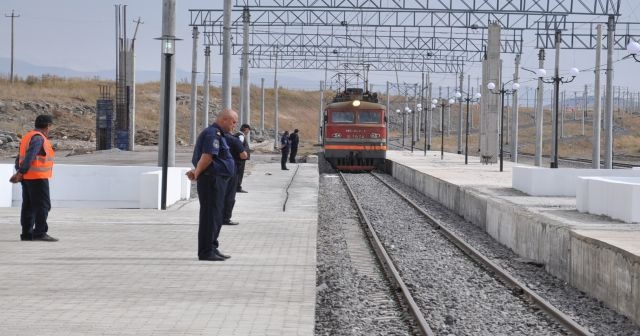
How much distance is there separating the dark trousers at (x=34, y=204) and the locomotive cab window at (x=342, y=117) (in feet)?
107

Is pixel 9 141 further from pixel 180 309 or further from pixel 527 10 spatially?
pixel 180 309

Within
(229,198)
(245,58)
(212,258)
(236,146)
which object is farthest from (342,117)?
(212,258)

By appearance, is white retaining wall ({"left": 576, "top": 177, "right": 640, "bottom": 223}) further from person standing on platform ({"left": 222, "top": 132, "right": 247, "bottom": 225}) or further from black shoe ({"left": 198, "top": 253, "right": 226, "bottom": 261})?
black shoe ({"left": 198, "top": 253, "right": 226, "bottom": 261})

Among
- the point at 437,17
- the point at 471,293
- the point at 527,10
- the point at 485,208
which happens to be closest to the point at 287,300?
the point at 471,293

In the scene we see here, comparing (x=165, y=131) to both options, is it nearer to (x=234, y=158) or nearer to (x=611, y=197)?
(x=234, y=158)

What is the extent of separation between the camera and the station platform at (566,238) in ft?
38.6

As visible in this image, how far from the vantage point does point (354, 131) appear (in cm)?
4659

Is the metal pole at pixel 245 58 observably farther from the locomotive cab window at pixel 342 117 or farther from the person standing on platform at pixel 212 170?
the person standing on platform at pixel 212 170

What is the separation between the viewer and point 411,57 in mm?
75312

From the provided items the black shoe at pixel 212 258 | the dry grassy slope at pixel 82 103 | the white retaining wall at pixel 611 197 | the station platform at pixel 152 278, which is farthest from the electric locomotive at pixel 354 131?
the dry grassy slope at pixel 82 103

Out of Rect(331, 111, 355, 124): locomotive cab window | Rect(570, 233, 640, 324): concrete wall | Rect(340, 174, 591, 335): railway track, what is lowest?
Rect(340, 174, 591, 335): railway track

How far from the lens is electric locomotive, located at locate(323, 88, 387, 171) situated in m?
46.7

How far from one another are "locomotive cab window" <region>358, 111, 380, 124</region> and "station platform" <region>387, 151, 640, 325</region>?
1664cm

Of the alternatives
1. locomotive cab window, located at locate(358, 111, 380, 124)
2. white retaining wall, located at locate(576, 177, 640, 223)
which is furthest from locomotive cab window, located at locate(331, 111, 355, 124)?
white retaining wall, located at locate(576, 177, 640, 223)
